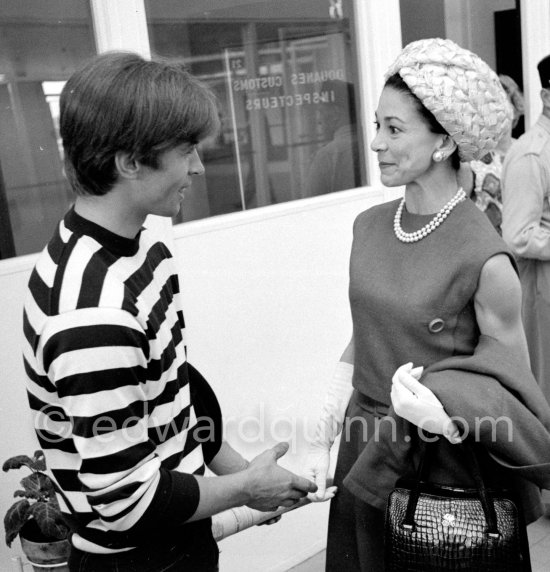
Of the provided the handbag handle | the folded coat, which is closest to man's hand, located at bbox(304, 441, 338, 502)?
the folded coat

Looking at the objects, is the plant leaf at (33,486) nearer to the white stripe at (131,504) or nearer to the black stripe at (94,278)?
the white stripe at (131,504)

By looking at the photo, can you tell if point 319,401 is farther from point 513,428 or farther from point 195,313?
point 513,428

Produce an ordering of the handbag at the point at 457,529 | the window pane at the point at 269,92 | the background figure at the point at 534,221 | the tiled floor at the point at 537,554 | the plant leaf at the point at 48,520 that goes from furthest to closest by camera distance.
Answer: the background figure at the point at 534,221 → the tiled floor at the point at 537,554 → the window pane at the point at 269,92 → the plant leaf at the point at 48,520 → the handbag at the point at 457,529

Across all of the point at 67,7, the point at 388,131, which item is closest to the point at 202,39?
the point at 67,7

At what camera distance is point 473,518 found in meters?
1.77

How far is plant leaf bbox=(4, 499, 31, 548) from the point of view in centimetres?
238

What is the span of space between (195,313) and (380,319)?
3.81 ft

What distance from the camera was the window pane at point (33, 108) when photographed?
265 centimetres

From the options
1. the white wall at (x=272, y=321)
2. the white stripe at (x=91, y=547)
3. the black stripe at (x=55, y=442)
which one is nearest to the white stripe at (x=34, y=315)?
the black stripe at (x=55, y=442)

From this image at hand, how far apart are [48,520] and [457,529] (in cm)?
119

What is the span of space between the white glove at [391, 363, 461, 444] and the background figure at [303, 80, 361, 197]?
1.94m

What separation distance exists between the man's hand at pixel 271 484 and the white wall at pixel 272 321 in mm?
1346

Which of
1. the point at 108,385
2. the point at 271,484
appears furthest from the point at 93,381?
the point at 271,484

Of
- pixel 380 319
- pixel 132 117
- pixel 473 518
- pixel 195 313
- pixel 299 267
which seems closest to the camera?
pixel 132 117
